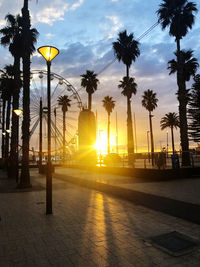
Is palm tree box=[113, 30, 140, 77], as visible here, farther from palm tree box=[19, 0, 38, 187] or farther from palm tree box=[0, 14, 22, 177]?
palm tree box=[19, 0, 38, 187]

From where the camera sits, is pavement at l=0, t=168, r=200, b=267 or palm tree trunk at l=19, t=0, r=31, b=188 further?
palm tree trunk at l=19, t=0, r=31, b=188

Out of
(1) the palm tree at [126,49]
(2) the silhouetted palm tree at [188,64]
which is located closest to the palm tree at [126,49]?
(1) the palm tree at [126,49]

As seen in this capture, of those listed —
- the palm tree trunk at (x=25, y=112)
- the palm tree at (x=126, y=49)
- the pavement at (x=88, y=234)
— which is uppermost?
the palm tree at (x=126, y=49)

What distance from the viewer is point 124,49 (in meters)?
32.6

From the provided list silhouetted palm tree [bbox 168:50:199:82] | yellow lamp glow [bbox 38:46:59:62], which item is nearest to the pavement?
yellow lamp glow [bbox 38:46:59:62]

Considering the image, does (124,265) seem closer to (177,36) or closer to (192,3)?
(177,36)

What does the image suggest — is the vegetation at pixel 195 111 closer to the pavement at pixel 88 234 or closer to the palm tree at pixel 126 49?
the palm tree at pixel 126 49

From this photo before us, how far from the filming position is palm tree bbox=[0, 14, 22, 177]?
20344mm

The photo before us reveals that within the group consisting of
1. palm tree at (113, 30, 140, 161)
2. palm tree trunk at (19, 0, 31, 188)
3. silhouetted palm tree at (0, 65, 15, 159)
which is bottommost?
palm tree trunk at (19, 0, 31, 188)

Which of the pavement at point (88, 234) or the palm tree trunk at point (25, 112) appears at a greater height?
the palm tree trunk at point (25, 112)

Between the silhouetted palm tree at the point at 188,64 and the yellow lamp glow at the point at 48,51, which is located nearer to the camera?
the yellow lamp glow at the point at 48,51

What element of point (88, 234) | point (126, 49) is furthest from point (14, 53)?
point (88, 234)

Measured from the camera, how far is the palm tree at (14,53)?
66.7 feet

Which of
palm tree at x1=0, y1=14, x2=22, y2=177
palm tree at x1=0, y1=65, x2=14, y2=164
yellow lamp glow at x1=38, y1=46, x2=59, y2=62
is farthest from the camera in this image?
palm tree at x1=0, y1=65, x2=14, y2=164
